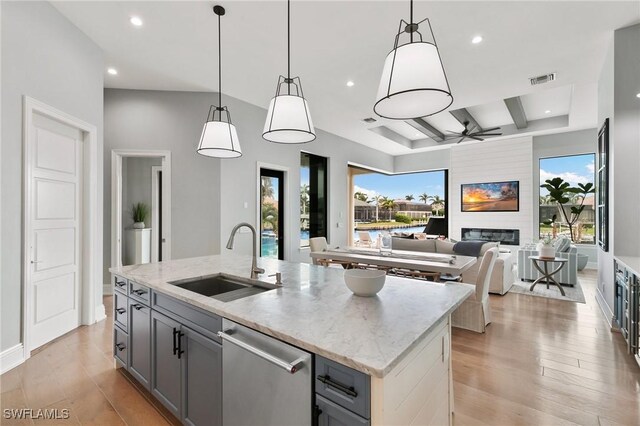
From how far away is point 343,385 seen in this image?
1.00m

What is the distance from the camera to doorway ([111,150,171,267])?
4605mm

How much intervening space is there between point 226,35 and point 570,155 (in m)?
7.87

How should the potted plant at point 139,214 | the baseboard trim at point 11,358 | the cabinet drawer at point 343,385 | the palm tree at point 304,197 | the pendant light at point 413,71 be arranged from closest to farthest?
the cabinet drawer at point 343,385 → the pendant light at point 413,71 → the baseboard trim at point 11,358 → the potted plant at point 139,214 → the palm tree at point 304,197

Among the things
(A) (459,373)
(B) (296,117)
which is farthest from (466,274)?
(B) (296,117)

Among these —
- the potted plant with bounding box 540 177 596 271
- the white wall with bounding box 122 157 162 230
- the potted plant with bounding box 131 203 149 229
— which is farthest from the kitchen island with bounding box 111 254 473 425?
the potted plant with bounding box 540 177 596 271

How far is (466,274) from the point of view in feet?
13.3

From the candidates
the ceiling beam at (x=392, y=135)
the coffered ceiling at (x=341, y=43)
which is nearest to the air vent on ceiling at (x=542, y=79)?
the coffered ceiling at (x=341, y=43)

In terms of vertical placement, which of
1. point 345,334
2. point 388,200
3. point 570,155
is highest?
point 570,155

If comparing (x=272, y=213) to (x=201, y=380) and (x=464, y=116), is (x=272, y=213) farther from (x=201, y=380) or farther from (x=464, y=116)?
(x=464, y=116)

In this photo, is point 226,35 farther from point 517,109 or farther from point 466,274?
point 517,109

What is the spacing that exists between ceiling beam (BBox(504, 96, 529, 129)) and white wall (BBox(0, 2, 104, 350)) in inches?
251

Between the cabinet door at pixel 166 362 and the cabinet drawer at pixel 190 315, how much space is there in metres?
0.05

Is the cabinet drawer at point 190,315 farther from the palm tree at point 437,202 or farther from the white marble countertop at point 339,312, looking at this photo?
the palm tree at point 437,202

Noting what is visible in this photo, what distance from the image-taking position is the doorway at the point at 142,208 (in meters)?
4.61
